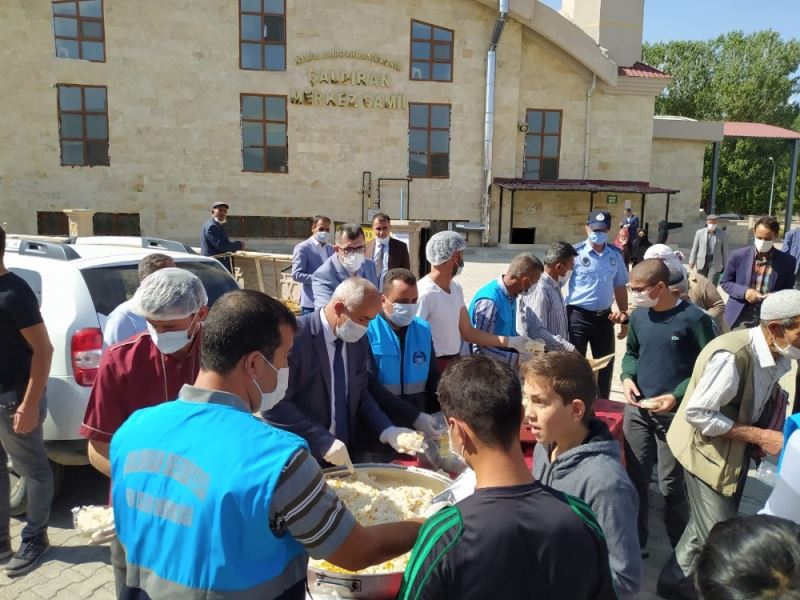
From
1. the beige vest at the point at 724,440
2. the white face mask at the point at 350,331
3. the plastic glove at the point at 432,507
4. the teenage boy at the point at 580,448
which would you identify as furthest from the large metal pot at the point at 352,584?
the beige vest at the point at 724,440

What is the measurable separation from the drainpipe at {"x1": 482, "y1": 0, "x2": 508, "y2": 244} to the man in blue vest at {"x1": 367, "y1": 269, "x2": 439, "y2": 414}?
2051 centimetres

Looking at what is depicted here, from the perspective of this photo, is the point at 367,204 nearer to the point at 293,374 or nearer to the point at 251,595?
the point at 293,374

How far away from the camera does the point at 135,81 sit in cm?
2198

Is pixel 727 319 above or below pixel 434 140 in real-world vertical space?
below

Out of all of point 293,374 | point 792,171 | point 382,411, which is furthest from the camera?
point 792,171

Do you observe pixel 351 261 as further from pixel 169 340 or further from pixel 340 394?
pixel 169 340

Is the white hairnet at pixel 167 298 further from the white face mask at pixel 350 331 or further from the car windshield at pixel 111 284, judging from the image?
the car windshield at pixel 111 284

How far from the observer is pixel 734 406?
3086 mm

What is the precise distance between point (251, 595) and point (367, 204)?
22.6 meters

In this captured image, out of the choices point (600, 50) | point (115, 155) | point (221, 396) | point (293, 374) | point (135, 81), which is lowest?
point (293, 374)

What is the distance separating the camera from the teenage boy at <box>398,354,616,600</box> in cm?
152

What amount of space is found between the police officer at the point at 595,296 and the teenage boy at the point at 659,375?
2160 millimetres

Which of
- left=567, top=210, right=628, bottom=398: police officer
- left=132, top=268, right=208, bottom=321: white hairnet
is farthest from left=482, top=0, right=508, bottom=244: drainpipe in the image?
left=132, top=268, right=208, bottom=321: white hairnet

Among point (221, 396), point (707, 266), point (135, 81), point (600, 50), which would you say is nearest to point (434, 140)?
point (600, 50)
